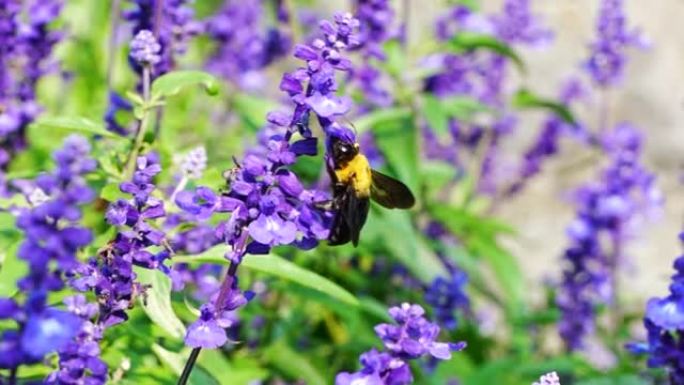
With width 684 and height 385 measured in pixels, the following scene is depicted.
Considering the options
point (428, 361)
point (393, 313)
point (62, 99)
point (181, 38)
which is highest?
point (62, 99)

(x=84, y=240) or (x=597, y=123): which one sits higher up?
(x=597, y=123)

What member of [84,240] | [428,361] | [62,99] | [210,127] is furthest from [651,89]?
[84,240]

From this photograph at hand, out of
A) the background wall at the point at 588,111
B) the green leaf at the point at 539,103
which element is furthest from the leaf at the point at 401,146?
the background wall at the point at 588,111

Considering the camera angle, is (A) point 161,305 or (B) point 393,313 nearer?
(B) point 393,313

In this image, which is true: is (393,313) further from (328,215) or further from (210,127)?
(210,127)

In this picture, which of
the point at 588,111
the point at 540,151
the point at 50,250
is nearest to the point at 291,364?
the point at 50,250
